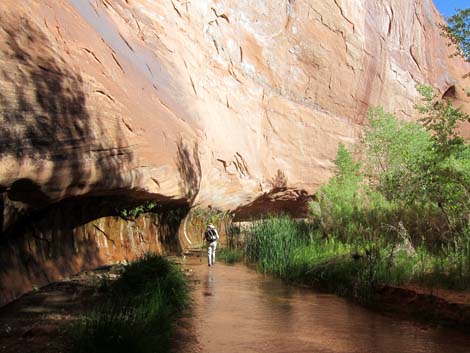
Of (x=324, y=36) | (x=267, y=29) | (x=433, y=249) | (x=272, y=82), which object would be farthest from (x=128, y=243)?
(x=324, y=36)

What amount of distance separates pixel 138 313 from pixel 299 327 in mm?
2331

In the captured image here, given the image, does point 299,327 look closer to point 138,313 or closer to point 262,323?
point 262,323

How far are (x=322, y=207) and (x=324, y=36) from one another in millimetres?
15007

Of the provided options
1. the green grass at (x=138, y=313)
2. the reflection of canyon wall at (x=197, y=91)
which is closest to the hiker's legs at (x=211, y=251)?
the reflection of canyon wall at (x=197, y=91)

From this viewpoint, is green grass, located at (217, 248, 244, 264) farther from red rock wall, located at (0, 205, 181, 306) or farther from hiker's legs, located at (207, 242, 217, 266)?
red rock wall, located at (0, 205, 181, 306)

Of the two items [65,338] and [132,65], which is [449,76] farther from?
[65,338]

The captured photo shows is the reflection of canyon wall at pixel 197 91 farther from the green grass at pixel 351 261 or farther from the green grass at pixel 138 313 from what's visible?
the green grass at pixel 351 261

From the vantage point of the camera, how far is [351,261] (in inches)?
369

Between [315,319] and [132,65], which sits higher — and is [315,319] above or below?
below

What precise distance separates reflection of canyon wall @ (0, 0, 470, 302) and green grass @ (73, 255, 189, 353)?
6.66 ft

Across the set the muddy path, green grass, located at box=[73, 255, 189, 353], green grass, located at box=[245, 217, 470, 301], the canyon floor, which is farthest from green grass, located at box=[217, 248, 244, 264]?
green grass, located at box=[73, 255, 189, 353]

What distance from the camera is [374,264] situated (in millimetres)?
8578

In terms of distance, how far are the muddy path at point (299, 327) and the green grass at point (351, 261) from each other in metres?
0.52

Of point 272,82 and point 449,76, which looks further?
point 449,76
